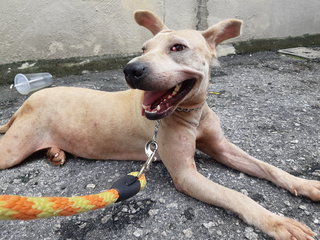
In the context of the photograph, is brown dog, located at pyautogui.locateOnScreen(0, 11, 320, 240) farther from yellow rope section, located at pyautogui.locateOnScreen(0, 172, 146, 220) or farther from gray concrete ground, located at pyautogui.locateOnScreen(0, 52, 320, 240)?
yellow rope section, located at pyautogui.locateOnScreen(0, 172, 146, 220)

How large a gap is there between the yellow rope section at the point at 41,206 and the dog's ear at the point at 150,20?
1834 millimetres

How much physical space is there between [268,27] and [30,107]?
18.5ft

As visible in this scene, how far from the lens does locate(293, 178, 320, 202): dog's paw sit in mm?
2262

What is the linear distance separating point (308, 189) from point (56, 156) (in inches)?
88.4

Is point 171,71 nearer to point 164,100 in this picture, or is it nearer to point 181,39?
point 164,100

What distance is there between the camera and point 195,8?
20.1 feet

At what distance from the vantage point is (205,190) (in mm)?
2252

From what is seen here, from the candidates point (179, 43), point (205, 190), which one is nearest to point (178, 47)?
point (179, 43)

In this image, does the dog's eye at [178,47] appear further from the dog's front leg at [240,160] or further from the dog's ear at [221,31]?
the dog's front leg at [240,160]

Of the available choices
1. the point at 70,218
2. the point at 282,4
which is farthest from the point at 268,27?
the point at 70,218

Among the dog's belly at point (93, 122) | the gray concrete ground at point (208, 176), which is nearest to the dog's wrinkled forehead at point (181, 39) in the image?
the dog's belly at point (93, 122)

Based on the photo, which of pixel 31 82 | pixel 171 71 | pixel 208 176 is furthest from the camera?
pixel 31 82

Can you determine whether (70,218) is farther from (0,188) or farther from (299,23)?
(299,23)

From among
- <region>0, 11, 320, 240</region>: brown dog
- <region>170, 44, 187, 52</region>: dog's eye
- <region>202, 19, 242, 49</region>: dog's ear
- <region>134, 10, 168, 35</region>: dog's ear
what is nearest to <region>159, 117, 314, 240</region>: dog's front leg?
<region>0, 11, 320, 240</region>: brown dog
